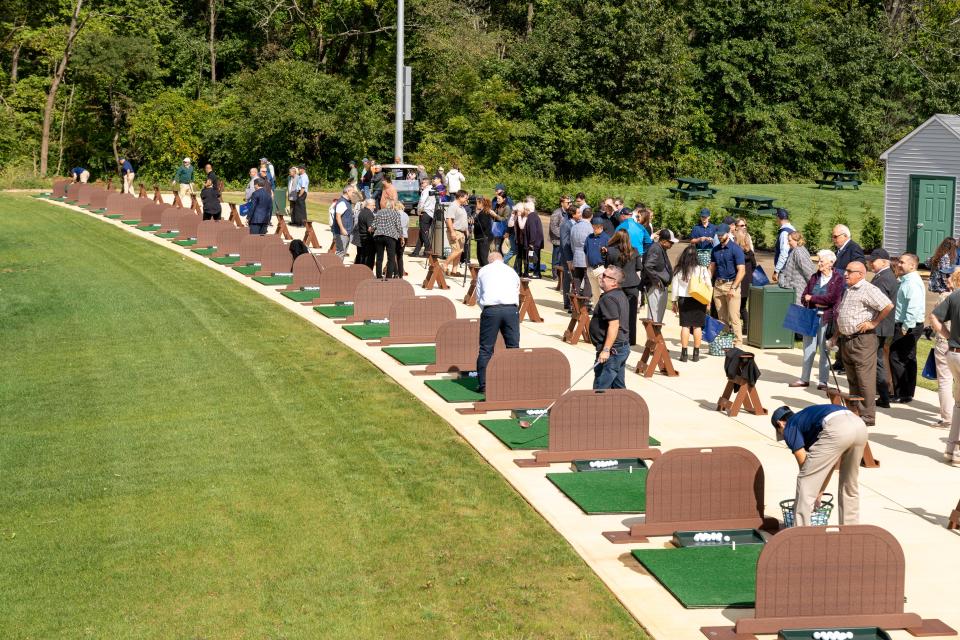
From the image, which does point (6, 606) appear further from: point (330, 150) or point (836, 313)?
point (330, 150)

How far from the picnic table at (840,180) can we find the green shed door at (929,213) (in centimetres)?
2277

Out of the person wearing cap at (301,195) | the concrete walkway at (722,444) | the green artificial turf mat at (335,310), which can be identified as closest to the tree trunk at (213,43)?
the person wearing cap at (301,195)

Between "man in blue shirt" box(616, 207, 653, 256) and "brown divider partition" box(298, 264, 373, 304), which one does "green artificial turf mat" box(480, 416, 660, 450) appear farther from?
"brown divider partition" box(298, 264, 373, 304)

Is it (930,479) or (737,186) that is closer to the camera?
(930,479)

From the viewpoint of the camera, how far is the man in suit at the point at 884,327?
15.8m

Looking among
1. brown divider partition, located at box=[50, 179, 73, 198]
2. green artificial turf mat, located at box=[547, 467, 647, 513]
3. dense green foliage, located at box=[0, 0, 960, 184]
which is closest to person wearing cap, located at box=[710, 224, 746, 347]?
green artificial turf mat, located at box=[547, 467, 647, 513]

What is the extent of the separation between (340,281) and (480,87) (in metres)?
33.8

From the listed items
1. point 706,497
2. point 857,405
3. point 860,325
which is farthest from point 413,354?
point 706,497

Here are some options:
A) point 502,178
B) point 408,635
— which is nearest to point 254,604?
point 408,635

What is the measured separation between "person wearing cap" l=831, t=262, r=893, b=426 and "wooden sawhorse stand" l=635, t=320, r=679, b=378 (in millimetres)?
3451

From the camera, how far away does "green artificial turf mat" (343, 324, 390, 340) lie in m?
20.4

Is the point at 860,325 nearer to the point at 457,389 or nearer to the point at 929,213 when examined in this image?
the point at 457,389

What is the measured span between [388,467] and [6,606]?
449cm

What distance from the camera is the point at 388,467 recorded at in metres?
13.1
